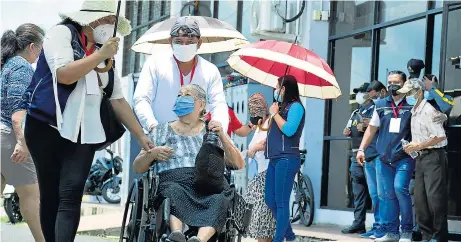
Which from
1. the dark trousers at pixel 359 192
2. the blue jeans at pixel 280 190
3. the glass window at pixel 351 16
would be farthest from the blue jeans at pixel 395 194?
the glass window at pixel 351 16

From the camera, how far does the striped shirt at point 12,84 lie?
7.44 m

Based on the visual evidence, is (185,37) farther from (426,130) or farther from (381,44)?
(381,44)

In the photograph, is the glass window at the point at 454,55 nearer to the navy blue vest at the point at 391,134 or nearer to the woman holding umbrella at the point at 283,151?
the navy blue vest at the point at 391,134

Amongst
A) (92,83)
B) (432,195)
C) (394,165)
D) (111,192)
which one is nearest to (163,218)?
(92,83)

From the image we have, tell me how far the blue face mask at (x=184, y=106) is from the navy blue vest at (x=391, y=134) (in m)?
4.09

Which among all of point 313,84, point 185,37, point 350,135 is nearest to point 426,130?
point 313,84

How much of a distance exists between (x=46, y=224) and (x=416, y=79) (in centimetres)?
530

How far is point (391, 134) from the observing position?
33.6 feet

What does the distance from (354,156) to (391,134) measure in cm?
171

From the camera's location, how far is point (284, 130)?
9188mm

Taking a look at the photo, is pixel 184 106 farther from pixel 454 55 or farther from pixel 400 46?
pixel 400 46

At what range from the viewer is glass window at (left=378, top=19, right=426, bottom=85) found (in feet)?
37.6

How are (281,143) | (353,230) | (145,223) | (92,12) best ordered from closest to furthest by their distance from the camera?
(92,12), (145,223), (281,143), (353,230)

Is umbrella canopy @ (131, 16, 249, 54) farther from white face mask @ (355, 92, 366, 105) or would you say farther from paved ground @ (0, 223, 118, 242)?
paved ground @ (0, 223, 118, 242)
